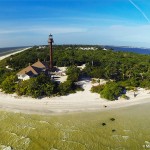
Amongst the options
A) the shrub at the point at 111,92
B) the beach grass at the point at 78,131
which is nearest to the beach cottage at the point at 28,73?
the beach grass at the point at 78,131

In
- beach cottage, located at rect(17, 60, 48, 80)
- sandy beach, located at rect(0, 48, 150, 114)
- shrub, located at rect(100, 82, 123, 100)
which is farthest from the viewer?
beach cottage, located at rect(17, 60, 48, 80)

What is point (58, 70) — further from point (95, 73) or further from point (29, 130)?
point (29, 130)

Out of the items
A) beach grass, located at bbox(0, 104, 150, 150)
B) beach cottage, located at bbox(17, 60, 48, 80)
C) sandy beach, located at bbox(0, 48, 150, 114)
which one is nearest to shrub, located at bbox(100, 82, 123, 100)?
sandy beach, located at bbox(0, 48, 150, 114)

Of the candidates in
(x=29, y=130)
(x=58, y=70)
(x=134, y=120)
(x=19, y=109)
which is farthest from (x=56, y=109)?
(x=58, y=70)

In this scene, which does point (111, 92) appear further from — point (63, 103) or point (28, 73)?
point (28, 73)

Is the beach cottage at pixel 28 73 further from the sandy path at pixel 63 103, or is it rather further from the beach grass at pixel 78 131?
the beach grass at pixel 78 131

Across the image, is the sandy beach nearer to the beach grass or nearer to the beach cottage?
the beach grass

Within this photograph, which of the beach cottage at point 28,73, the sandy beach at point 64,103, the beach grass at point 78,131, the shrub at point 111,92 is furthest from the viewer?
the beach cottage at point 28,73
